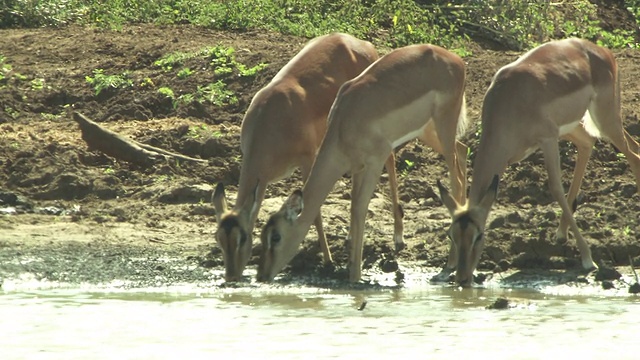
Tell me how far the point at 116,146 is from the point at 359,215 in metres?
3.31

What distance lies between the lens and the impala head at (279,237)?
11242 millimetres

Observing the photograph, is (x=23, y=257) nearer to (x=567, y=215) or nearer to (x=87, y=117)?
(x=87, y=117)

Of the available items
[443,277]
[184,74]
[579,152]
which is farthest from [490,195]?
[184,74]

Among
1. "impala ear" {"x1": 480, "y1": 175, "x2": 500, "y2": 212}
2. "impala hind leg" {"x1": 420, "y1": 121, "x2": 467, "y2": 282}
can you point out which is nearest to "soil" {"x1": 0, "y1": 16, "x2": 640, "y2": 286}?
"impala hind leg" {"x1": 420, "y1": 121, "x2": 467, "y2": 282}

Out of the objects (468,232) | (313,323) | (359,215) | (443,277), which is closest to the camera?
(313,323)

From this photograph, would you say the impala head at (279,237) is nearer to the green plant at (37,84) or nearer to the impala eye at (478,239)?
the impala eye at (478,239)

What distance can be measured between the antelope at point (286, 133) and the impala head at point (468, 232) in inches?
56.2

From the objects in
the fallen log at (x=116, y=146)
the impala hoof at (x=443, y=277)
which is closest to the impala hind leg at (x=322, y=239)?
the impala hoof at (x=443, y=277)

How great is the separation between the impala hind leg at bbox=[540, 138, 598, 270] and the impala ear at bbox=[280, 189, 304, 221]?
207 centimetres

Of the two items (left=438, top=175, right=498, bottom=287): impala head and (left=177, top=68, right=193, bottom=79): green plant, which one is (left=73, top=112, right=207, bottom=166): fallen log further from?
(left=438, top=175, right=498, bottom=287): impala head

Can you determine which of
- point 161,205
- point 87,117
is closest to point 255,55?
point 87,117

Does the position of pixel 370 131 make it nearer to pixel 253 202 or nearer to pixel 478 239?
pixel 253 202

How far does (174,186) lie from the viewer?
43.8 ft

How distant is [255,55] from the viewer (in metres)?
15.8
